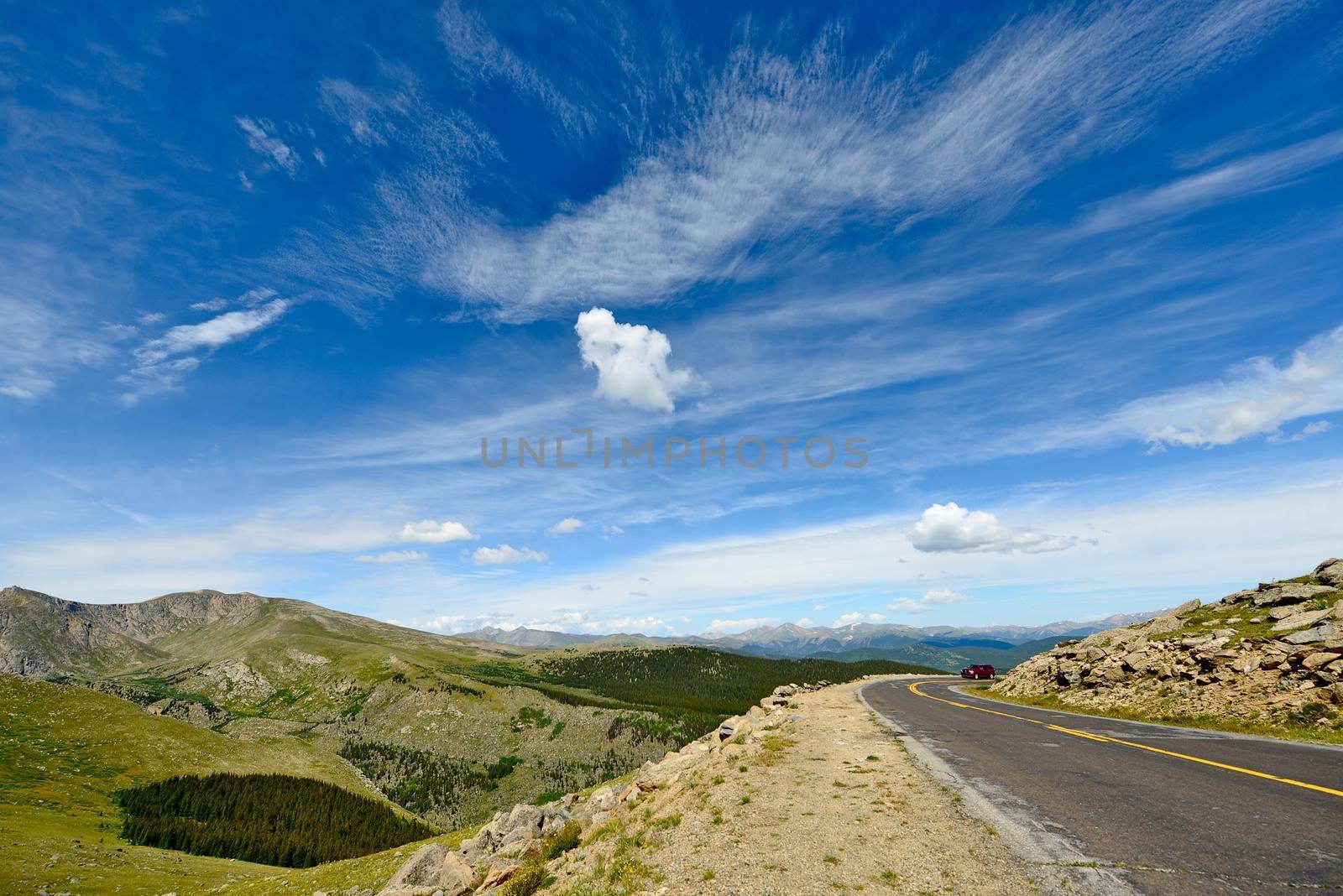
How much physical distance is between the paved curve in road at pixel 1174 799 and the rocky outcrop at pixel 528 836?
1028 centimetres

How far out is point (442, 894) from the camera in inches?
739

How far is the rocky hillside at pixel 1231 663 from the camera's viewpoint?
2247cm

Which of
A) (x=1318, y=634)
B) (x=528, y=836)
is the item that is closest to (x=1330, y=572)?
(x=1318, y=634)

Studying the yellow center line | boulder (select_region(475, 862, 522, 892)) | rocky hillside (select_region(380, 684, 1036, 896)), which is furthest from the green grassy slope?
the yellow center line

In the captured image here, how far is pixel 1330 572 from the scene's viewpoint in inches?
1281

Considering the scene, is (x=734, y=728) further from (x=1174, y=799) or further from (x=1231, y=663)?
(x=1231, y=663)

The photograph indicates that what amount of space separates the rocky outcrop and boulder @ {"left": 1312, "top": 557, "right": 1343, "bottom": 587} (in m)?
36.1

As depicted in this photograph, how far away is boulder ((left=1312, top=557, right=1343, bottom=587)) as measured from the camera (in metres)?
31.8

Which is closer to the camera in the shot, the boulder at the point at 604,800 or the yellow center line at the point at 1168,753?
the yellow center line at the point at 1168,753

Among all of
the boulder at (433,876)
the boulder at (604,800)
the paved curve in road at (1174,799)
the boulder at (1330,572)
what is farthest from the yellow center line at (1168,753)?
the boulder at (433,876)

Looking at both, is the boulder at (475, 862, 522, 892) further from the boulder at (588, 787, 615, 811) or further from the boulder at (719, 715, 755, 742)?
the boulder at (719, 715, 755, 742)

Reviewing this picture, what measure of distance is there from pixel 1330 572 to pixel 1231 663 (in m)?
13.7

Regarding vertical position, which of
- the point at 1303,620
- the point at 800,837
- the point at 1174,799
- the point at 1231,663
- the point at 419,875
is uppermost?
the point at 1303,620

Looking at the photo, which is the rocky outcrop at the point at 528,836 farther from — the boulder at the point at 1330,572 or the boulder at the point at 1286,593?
the boulder at the point at 1330,572
